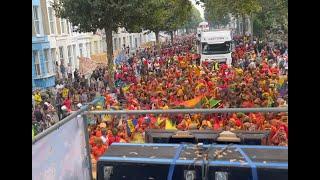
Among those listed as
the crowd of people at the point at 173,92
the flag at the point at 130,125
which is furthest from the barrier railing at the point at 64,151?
the flag at the point at 130,125

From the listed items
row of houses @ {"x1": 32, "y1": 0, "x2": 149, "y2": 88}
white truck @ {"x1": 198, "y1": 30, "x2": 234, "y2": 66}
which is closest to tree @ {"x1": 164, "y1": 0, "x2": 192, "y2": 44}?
row of houses @ {"x1": 32, "y1": 0, "x2": 149, "y2": 88}

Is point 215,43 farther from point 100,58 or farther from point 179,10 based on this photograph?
point 179,10

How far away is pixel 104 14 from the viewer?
131 inches

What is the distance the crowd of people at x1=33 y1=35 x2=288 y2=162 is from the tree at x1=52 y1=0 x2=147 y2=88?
1.25ft

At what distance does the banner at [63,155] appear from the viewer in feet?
4.23

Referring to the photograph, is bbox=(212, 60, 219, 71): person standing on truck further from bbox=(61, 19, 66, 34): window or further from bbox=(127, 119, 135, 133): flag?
bbox=(127, 119, 135, 133): flag

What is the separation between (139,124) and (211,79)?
2.24 m

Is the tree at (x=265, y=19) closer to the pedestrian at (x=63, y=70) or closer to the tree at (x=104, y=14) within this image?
the tree at (x=104, y=14)

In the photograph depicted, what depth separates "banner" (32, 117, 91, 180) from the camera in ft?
4.23
